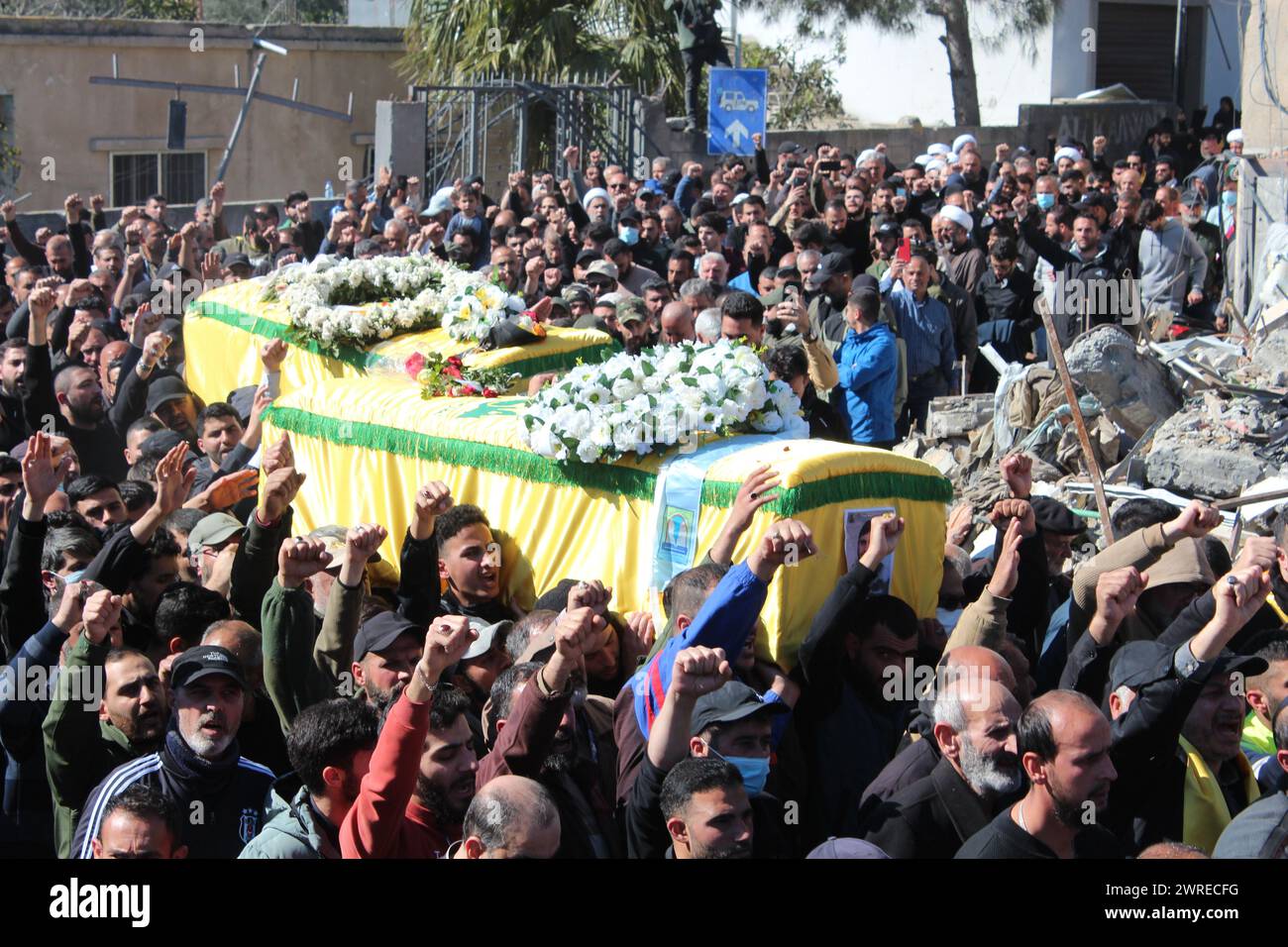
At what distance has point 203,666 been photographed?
480 centimetres

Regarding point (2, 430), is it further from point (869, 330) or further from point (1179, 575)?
point (1179, 575)

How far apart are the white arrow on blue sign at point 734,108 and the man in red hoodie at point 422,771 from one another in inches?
551

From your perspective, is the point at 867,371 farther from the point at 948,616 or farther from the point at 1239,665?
the point at 1239,665

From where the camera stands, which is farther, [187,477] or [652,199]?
[652,199]

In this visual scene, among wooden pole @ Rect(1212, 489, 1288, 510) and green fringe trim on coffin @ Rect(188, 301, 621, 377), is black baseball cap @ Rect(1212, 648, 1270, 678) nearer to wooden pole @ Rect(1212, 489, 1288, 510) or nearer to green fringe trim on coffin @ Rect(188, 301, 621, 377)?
wooden pole @ Rect(1212, 489, 1288, 510)

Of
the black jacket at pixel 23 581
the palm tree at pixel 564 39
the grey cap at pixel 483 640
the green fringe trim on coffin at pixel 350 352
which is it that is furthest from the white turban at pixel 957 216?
the palm tree at pixel 564 39

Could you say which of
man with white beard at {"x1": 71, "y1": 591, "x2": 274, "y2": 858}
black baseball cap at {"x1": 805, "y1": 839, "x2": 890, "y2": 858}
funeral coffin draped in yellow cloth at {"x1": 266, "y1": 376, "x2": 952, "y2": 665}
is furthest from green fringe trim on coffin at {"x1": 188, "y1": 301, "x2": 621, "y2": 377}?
black baseball cap at {"x1": 805, "y1": 839, "x2": 890, "y2": 858}

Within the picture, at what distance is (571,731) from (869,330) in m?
4.67

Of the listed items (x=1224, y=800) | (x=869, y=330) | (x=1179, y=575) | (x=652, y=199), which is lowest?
(x=1224, y=800)

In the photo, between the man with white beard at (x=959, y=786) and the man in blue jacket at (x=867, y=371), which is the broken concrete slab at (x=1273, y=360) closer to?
the man in blue jacket at (x=867, y=371)

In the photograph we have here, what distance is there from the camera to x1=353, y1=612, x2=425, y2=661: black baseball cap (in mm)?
5391

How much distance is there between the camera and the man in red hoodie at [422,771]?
4.18m

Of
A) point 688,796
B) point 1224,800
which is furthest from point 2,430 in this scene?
point 1224,800

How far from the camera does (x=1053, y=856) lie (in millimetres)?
3990
